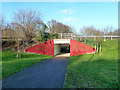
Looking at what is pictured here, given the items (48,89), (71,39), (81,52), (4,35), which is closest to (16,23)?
(4,35)

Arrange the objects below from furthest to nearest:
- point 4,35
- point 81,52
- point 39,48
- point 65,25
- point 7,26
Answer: point 65,25 < point 7,26 < point 4,35 < point 39,48 < point 81,52

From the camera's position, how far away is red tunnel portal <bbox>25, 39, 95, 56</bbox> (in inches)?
707

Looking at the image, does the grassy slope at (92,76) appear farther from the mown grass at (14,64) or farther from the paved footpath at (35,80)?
the mown grass at (14,64)

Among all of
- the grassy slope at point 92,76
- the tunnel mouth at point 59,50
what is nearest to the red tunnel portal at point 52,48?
the tunnel mouth at point 59,50

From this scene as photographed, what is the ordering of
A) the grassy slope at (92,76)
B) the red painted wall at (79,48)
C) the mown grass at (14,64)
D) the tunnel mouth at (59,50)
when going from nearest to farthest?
the grassy slope at (92,76) < the mown grass at (14,64) < the red painted wall at (79,48) < the tunnel mouth at (59,50)

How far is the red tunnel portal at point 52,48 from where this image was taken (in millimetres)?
17953

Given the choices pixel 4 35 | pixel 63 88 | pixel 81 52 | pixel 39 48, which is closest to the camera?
pixel 63 88

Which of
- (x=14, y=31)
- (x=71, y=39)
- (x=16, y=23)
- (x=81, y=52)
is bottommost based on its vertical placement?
(x=81, y=52)

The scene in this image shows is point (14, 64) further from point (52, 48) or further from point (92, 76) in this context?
point (52, 48)

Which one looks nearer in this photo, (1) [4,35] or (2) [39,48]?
(2) [39,48]

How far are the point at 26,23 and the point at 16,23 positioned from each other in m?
2.04

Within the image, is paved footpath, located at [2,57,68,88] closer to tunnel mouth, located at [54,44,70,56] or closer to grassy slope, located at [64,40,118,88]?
grassy slope, located at [64,40,118,88]

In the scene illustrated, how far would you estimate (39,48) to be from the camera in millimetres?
19219

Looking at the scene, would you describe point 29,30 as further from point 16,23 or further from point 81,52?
point 81,52
